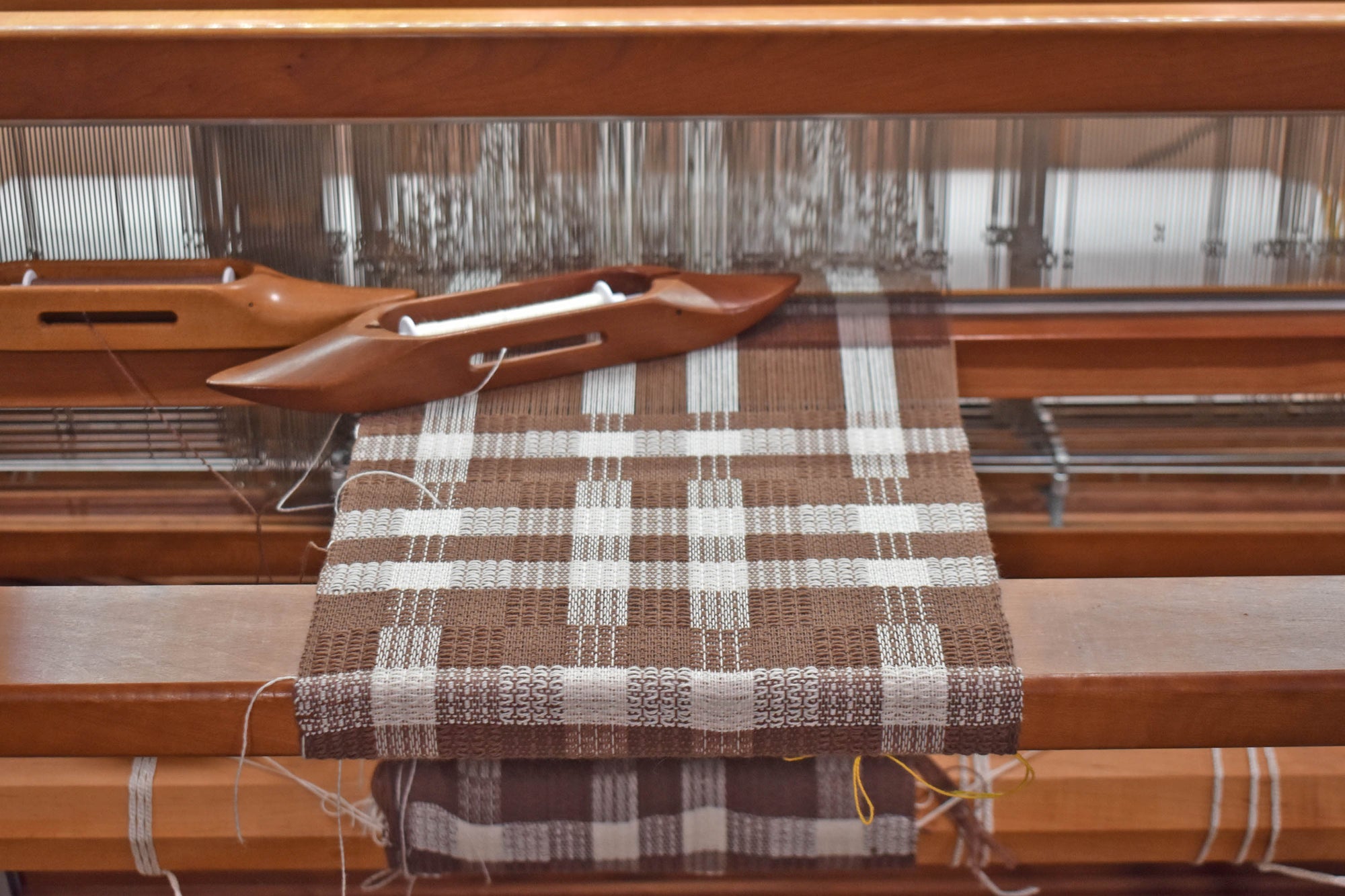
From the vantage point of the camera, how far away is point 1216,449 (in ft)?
3.51

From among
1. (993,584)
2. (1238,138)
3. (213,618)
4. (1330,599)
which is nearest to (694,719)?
(993,584)

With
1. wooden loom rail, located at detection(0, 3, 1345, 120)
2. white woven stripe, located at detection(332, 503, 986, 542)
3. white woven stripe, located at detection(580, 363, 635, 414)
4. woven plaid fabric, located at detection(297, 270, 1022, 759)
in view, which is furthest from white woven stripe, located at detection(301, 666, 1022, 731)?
wooden loom rail, located at detection(0, 3, 1345, 120)

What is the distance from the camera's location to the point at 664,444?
0.82 m

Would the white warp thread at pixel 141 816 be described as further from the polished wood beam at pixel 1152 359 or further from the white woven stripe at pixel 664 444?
the polished wood beam at pixel 1152 359

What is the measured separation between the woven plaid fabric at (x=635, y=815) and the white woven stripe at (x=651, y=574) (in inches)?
8.0

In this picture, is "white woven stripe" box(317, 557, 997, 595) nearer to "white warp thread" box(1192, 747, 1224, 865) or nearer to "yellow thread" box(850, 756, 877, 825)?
"yellow thread" box(850, 756, 877, 825)

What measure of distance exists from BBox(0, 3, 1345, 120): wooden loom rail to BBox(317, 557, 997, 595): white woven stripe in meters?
0.32

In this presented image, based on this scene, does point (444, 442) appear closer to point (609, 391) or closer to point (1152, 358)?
point (609, 391)

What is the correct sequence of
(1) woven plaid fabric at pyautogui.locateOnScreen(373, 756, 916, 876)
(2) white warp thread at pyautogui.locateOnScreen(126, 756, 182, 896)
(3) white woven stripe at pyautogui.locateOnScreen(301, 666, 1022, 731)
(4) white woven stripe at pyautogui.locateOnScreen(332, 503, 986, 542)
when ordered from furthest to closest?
1. (2) white warp thread at pyautogui.locateOnScreen(126, 756, 182, 896)
2. (1) woven plaid fabric at pyautogui.locateOnScreen(373, 756, 916, 876)
3. (4) white woven stripe at pyautogui.locateOnScreen(332, 503, 986, 542)
4. (3) white woven stripe at pyautogui.locateOnScreen(301, 666, 1022, 731)

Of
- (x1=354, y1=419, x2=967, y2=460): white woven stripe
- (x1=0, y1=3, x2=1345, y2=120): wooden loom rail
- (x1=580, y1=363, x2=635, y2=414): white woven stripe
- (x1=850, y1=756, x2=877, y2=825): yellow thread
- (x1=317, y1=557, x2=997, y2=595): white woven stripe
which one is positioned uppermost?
(x1=0, y1=3, x2=1345, y2=120): wooden loom rail

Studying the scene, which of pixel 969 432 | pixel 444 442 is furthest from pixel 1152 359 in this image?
pixel 444 442

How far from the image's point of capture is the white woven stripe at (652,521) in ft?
2.42

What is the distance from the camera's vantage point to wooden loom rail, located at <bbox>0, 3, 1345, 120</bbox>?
771mm

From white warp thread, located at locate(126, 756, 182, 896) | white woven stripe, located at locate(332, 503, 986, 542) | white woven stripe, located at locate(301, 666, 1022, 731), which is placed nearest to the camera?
white woven stripe, located at locate(301, 666, 1022, 731)
